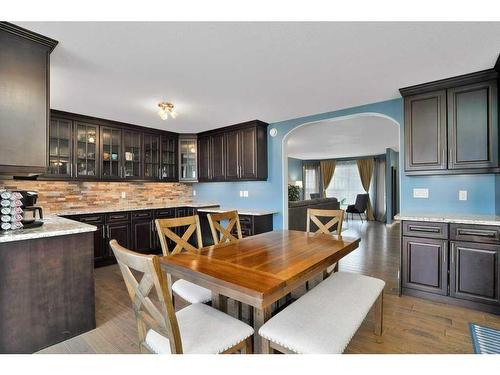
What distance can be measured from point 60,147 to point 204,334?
12.6ft

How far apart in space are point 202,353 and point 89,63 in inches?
97.5

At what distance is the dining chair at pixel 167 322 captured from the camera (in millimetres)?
1098

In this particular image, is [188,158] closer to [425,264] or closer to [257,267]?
[257,267]

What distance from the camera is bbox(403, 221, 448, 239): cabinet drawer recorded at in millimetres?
2652

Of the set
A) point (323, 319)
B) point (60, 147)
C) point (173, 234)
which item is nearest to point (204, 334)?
point (323, 319)

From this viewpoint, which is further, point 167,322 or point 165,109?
point 165,109

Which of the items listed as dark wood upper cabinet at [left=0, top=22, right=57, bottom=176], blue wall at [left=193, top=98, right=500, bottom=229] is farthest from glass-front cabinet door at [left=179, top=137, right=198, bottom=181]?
dark wood upper cabinet at [left=0, top=22, right=57, bottom=176]

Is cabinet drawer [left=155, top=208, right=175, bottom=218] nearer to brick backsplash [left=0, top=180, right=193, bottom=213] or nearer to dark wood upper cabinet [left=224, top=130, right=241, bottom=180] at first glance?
brick backsplash [left=0, top=180, right=193, bottom=213]

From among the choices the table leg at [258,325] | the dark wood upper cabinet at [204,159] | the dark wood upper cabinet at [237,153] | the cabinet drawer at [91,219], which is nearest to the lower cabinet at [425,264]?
the table leg at [258,325]

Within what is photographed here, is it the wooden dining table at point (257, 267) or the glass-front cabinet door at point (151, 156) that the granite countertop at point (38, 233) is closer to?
the wooden dining table at point (257, 267)

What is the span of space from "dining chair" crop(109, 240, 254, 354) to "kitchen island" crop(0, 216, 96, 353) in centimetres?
112

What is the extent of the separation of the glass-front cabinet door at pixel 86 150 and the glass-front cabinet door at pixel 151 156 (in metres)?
0.83

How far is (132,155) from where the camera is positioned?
4629mm
